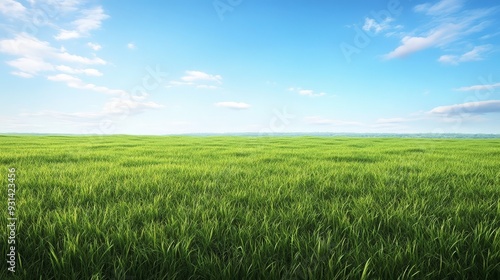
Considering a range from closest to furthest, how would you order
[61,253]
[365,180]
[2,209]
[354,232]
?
1. [61,253]
2. [354,232]
3. [2,209]
4. [365,180]

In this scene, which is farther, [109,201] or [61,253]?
[109,201]

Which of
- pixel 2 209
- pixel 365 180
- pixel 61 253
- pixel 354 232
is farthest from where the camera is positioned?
pixel 365 180

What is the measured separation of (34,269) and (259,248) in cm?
147

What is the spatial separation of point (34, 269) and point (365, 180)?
166 inches

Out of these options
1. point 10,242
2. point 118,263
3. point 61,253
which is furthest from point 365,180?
point 10,242

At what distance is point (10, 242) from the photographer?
1798mm

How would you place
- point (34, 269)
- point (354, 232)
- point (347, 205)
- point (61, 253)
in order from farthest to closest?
1. point (347, 205)
2. point (354, 232)
3. point (61, 253)
4. point (34, 269)

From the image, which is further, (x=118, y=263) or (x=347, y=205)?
(x=347, y=205)

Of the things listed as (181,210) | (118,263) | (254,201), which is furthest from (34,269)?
(254,201)

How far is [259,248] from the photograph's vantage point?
70.6 inches

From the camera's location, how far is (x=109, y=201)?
2945mm

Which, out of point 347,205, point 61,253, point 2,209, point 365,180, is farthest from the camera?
point 365,180

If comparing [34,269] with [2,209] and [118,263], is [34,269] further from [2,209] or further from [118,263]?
[2,209]

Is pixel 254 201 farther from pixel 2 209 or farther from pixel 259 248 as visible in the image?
pixel 2 209
